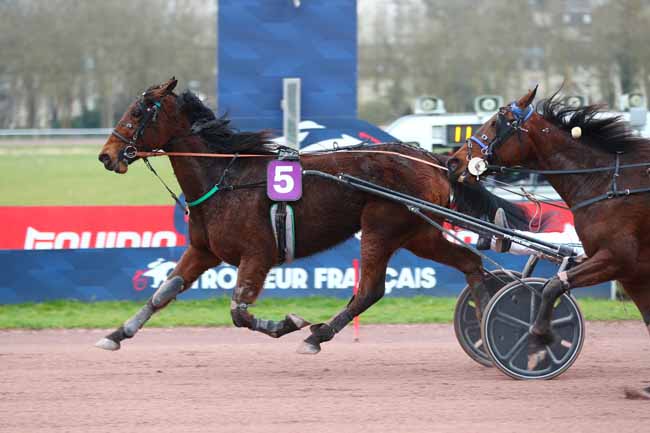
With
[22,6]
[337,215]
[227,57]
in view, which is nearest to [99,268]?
[227,57]

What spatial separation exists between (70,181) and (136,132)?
53.0 feet

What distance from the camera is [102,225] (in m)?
10.3

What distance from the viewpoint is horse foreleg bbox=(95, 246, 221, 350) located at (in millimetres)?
6836

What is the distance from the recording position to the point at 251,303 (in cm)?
667

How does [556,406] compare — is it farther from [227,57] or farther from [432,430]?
[227,57]

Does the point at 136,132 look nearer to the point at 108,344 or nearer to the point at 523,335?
the point at 108,344

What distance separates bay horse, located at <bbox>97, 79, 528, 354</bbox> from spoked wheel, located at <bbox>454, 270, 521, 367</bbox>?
5.1 inches

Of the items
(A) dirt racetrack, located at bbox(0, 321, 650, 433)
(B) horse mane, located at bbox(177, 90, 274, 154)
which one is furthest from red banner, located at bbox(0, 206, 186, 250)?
(B) horse mane, located at bbox(177, 90, 274, 154)

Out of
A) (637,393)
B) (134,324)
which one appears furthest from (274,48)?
(637,393)

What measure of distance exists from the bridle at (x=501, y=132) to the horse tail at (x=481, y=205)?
0.87 m

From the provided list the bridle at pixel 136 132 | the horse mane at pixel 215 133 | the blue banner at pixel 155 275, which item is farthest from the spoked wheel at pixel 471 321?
the blue banner at pixel 155 275

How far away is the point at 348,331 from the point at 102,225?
9.65 feet

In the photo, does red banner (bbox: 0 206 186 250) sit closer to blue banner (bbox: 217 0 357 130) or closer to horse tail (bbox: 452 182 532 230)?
blue banner (bbox: 217 0 357 130)

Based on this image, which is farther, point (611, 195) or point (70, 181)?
point (70, 181)
